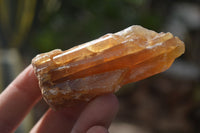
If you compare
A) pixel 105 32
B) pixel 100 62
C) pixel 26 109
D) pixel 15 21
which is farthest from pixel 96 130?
pixel 15 21

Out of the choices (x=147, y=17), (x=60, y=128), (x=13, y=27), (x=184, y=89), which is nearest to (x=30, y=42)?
(x=13, y=27)

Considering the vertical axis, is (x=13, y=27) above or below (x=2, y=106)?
below

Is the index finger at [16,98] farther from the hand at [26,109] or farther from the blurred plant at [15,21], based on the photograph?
the blurred plant at [15,21]

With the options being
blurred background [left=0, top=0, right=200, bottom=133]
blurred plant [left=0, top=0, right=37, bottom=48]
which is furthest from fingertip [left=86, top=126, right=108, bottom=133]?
blurred plant [left=0, top=0, right=37, bottom=48]

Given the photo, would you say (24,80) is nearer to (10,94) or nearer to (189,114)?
(10,94)

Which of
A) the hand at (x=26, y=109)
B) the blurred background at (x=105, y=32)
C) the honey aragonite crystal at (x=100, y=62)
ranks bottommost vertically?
the blurred background at (x=105, y=32)

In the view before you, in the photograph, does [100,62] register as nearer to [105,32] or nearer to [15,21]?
[105,32]

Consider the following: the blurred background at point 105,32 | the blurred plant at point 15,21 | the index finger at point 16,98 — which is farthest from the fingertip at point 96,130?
the blurred plant at point 15,21
